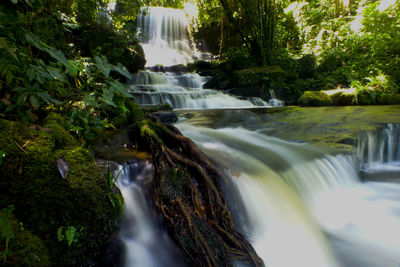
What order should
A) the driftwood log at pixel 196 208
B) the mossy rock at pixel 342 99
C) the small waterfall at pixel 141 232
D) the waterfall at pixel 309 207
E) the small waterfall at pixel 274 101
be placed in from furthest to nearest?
the small waterfall at pixel 274 101
the mossy rock at pixel 342 99
the waterfall at pixel 309 207
the small waterfall at pixel 141 232
the driftwood log at pixel 196 208

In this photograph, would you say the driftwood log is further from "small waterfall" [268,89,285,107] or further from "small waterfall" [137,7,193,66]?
"small waterfall" [137,7,193,66]

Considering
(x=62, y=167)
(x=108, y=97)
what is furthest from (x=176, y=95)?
(x=62, y=167)

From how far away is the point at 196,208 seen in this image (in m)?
2.04

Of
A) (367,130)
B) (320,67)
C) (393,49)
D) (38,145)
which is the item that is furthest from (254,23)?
(38,145)

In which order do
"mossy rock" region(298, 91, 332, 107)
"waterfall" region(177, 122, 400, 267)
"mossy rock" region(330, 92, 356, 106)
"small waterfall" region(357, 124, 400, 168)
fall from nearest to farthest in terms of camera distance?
1. "waterfall" region(177, 122, 400, 267)
2. "small waterfall" region(357, 124, 400, 168)
3. "mossy rock" region(330, 92, 356, 106)
4. "mossy rock" region(298, 91, 332, 107)

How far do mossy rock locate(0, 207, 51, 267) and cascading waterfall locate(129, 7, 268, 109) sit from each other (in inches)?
308

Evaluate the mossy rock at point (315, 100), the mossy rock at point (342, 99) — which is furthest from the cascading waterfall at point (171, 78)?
the mossy rock at point (342, 99)

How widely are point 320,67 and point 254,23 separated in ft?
15.9

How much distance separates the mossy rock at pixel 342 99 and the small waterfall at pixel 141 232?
31.1 feet

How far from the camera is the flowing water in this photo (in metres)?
2.18

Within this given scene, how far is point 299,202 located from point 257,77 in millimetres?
9606

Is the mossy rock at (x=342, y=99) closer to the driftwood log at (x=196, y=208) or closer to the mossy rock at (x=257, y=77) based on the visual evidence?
the mossy rock at (x=257, y=77)

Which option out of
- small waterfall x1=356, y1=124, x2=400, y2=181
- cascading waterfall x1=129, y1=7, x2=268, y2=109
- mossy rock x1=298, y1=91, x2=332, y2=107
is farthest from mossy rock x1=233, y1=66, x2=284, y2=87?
small waterfall x1=356, y1=124, x2=400, y2=181

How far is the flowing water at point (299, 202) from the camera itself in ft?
7.14
